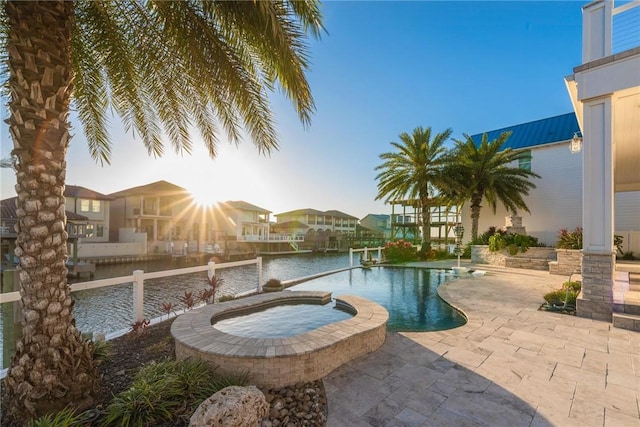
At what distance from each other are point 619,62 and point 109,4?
905 cm

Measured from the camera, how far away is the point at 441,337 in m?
4.85

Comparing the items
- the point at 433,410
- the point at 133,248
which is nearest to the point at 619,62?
the point at 433,410

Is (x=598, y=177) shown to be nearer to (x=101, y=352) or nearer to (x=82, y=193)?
(x=101, y=352)

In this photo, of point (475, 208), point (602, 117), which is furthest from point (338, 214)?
point (602, 117)

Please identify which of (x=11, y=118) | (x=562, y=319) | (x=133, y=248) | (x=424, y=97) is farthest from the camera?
(x=133, y=248)

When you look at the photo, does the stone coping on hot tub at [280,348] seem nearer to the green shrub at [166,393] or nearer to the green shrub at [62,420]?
the green shrub at [166,393]

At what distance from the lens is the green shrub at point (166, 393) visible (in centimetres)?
265

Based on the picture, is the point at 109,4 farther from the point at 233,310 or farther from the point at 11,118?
the point at 233,310

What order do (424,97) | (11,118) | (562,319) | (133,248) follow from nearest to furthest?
1. (11,118)
2. (562,319)
3. (424,97)
4. (133,248)

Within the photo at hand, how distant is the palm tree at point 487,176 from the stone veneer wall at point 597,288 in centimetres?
1186

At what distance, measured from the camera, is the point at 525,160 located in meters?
19.2

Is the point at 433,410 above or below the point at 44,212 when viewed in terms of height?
below

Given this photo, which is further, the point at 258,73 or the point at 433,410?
the point at 258,73

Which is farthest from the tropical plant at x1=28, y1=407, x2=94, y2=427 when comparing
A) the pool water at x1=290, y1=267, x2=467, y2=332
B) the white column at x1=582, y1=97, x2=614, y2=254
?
the white column at x1=582, y1=97, x2=614, y2=254
